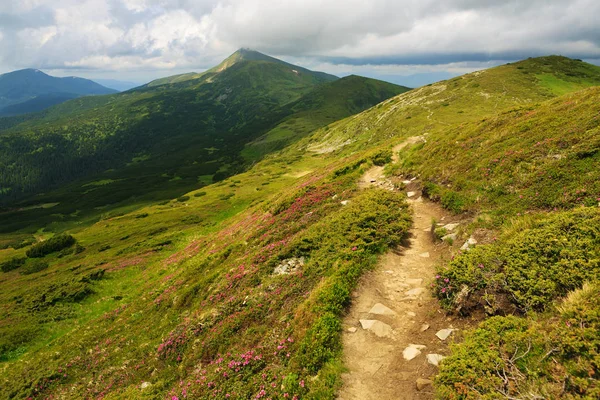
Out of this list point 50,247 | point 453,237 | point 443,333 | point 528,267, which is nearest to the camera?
point 528,267

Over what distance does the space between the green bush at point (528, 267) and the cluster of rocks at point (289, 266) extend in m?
6.84

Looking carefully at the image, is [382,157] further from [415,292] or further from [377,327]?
[377,327]

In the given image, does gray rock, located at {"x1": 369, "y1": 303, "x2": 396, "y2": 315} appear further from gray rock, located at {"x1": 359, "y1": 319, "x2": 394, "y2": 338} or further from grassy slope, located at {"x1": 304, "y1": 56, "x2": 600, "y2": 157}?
grassy slope, located at {"x1": 304, "y1": 56, "x2": 600, "y2": 157}

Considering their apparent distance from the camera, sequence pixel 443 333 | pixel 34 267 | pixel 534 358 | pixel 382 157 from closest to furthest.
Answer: pixel 534 358 < pixel 443 333 < pixel 382 157 < pixel 34 267

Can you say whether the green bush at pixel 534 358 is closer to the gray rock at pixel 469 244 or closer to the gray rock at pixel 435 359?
the gray rock at pixel 435 359

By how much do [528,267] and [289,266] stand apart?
10251 millimetres

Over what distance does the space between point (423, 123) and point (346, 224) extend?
249 feet

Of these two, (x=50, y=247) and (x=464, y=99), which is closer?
(x=50, y=247)

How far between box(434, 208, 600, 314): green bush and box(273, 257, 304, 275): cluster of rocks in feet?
22.4

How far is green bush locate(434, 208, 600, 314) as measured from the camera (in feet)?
26.8

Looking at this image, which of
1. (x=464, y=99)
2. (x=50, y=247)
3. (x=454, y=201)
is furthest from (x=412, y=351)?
(x=464, y=99)

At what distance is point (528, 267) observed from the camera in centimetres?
906

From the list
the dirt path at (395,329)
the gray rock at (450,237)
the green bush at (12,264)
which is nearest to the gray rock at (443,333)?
the dirt path at (395,329)

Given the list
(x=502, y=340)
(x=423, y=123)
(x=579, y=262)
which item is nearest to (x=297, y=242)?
(x=502, y=340)
